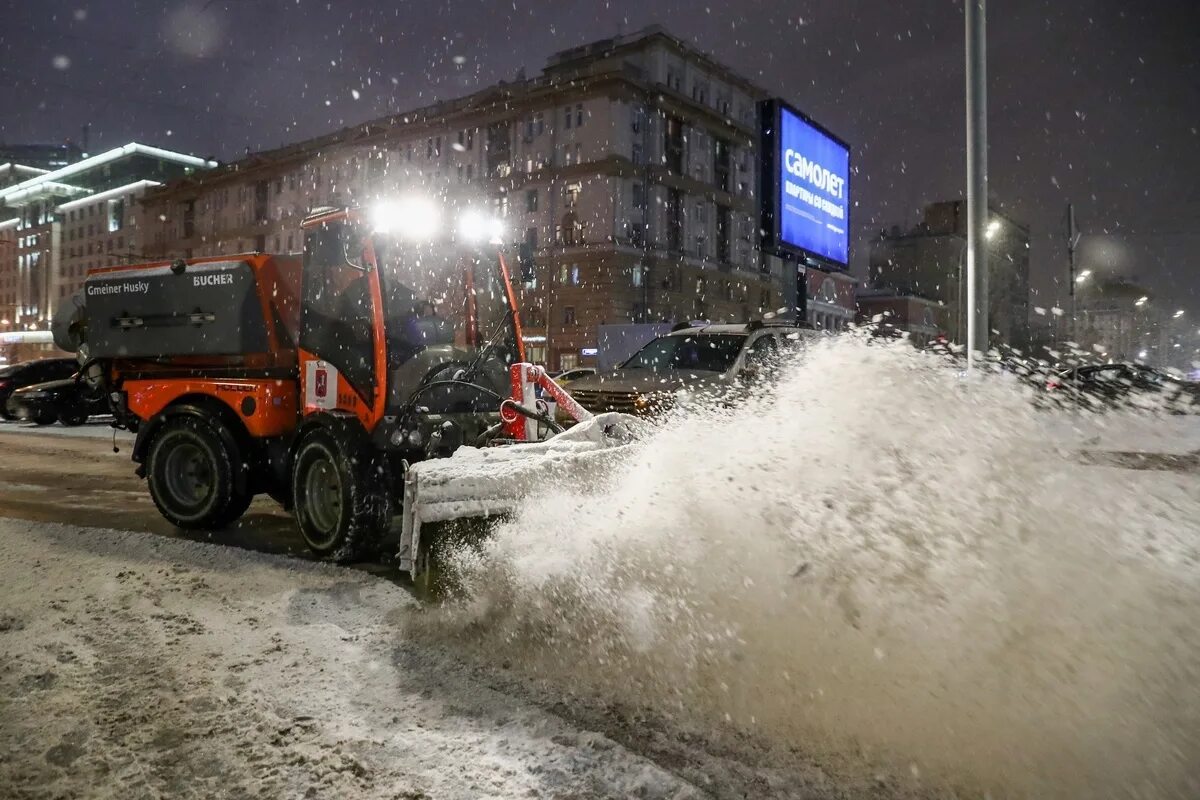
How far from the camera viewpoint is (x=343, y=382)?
19.6ft

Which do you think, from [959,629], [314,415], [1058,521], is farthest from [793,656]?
[314,415]

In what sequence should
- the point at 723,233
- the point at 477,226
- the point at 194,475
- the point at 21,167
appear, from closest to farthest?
the point at 477,226
the point at 194,475
the point at 723,233
the point at 21,167

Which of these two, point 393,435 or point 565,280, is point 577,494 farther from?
point 565,280

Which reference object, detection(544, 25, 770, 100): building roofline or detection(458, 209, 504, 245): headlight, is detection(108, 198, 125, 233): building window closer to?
detection(544, 25, 770, 100): building roofline

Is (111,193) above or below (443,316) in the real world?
above

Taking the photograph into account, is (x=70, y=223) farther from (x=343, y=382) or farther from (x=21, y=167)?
(x=343, y=382)

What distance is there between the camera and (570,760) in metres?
2.99

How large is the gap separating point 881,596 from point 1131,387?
15912mm

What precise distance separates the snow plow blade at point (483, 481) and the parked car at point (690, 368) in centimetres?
286

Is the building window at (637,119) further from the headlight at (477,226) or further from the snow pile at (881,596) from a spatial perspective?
the snow pile at (881,596)

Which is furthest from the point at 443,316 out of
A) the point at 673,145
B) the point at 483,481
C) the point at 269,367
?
the point at 673,145

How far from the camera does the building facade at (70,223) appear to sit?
86.2 meters

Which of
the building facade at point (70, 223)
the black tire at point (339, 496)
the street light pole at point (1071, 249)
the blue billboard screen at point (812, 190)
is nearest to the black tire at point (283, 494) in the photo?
the black tire at point (339, 496)

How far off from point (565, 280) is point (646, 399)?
44423 millimetres
